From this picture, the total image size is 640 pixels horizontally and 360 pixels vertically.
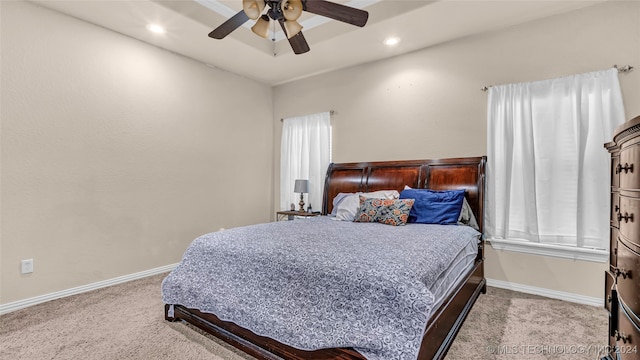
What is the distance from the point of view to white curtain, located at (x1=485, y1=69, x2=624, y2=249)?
8.52 feet

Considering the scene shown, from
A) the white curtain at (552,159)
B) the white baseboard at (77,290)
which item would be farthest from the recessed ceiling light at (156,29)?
the white curtain at (552,159)

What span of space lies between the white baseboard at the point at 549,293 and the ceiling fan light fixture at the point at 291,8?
3.17 metres

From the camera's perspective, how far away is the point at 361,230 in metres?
2.50

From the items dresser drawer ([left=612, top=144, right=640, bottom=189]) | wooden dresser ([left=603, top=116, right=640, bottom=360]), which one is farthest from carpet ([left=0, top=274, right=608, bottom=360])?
dresser drawer ([left=612, top=144, right=640, bottom=189])

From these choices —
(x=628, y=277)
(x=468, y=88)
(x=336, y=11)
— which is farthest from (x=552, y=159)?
(x=336, y=11)

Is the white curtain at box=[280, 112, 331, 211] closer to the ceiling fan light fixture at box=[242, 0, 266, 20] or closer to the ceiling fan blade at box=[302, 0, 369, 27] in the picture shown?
the ceiling fan blade at box=[302, 0, 369, 27]

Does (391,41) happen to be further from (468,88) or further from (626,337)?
(626,337)

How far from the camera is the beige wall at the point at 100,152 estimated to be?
8.47 feet

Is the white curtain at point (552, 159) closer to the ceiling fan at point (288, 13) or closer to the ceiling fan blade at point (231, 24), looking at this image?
the ceiling fan at point (288, 13)

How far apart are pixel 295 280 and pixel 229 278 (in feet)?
1.71

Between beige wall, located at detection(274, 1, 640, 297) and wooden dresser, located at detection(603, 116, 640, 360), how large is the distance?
1.66m

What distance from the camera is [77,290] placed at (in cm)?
290

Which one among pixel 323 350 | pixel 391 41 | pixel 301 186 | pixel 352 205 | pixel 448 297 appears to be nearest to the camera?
pixel 323 350

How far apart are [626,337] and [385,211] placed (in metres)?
1.87
